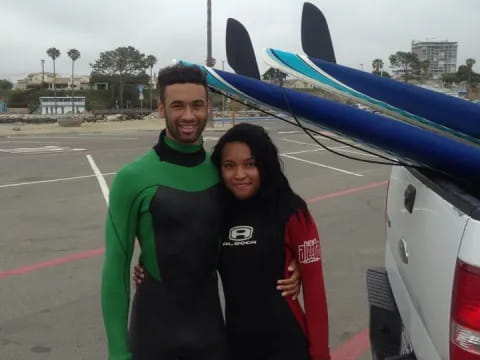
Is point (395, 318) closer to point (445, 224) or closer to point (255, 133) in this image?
point (445, 224)

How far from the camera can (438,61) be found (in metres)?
85.3

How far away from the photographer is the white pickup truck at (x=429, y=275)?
58.3 inches

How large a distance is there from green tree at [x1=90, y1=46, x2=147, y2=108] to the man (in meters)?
105

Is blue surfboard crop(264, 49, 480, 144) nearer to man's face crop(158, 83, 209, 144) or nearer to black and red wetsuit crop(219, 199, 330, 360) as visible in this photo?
man's face crop(158, 83, 209, 144)

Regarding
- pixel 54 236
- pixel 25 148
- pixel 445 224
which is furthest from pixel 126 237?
pixel 25 148

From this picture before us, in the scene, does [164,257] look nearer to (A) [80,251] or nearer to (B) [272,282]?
(B) [272,282]

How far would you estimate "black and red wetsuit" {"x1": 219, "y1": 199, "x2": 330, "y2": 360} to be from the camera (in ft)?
6.42

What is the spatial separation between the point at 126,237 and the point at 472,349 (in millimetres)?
1186

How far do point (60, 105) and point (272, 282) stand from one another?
87.0 m

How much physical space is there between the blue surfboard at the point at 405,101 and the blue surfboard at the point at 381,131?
0.91ft

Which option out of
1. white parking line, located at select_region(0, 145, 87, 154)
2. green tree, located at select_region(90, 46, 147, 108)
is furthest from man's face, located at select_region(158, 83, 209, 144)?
green tree, located at select_region(90, 46, 147, 108)

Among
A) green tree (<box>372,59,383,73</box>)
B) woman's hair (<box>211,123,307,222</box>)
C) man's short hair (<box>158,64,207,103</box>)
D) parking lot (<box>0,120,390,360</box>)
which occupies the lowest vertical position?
parking lot (<box>0,120,390,360</box>)

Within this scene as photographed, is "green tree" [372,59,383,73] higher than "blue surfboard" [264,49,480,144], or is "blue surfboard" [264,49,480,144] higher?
"green tree" [372,59,383,73]

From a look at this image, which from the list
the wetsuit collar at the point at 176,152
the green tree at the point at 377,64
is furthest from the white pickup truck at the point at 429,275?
the green tree at the point at 377,64
